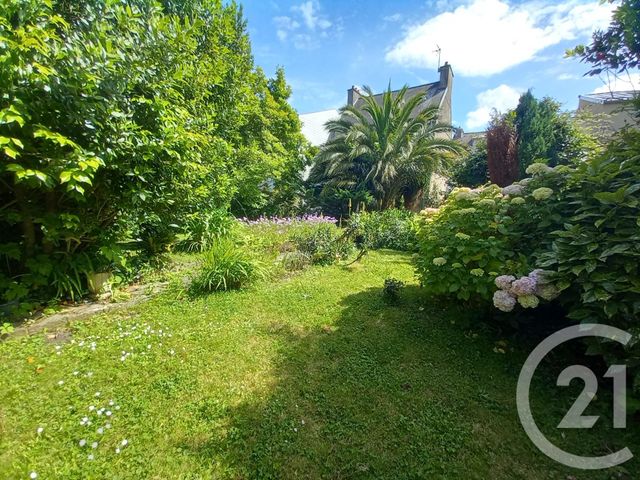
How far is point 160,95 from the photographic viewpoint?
131 inches

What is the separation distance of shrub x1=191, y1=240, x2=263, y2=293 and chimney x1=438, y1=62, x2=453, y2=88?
15.7 meters

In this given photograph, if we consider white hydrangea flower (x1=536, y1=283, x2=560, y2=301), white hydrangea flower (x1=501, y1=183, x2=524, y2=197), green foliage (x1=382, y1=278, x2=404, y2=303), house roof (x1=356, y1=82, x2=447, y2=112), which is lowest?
green foliage (x1=382, y1=278, x2=404, y2=303)

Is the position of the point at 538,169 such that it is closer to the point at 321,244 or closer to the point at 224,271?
the point at 321,244

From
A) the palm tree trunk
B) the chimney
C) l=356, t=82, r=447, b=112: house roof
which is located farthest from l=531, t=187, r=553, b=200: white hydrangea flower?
the chimney

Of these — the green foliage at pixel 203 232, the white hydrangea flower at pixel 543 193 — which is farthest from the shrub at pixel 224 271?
the white hydrangea flower at pixel 543 193

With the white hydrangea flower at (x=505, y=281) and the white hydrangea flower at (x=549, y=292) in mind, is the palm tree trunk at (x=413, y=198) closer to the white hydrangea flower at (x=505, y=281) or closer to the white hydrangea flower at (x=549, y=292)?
the white hydrangea flower at (x=505, y=281)

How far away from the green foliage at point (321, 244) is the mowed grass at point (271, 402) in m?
2.25

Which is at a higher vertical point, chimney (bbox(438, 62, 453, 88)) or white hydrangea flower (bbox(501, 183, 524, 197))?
chimney (bbox(438, 62, 453, 88))

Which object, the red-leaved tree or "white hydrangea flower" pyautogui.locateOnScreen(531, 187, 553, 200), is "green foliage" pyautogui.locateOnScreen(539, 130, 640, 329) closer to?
"white hydrangea flower" pyautogui.locateOnScreen(531, 187, 553, 200)

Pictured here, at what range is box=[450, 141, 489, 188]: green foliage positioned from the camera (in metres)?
11.2

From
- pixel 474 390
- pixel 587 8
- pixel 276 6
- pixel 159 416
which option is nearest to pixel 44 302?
pixel 159 416

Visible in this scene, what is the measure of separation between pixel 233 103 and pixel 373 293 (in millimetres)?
6046

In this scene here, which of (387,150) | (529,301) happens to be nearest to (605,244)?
(529,301)

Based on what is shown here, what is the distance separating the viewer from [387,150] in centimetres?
1027
